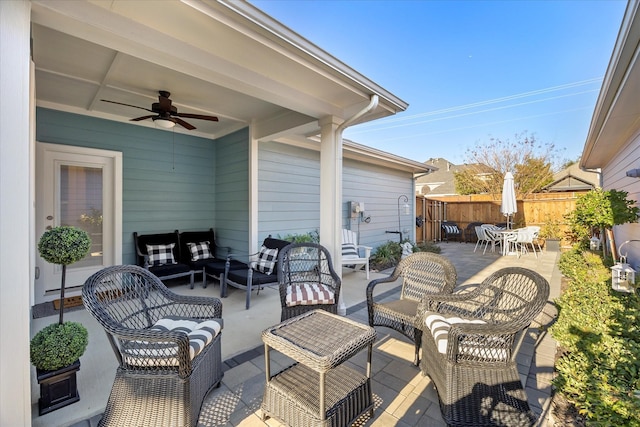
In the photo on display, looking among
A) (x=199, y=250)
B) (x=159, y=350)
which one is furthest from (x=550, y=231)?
(x=159, y=350)

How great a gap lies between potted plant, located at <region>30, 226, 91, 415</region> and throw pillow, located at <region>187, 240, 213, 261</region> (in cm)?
310

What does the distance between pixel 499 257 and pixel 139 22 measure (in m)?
9.01

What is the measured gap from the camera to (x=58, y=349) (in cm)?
188

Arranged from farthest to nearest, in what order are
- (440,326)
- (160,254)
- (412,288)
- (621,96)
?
(160,254) < (621,96) < (412,288) < (440,326)

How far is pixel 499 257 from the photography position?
26.2ft

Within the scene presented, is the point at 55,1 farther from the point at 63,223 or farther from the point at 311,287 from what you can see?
the point at 63,223

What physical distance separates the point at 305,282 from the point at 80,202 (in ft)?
12.2

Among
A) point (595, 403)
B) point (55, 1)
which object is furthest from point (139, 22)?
point (595, 403)

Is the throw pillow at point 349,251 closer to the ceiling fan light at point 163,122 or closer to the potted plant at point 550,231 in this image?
the ceiling fan light at point 163,122

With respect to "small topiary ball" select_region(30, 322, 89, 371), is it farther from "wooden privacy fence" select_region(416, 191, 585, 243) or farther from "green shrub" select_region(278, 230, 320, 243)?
"wooden privacy fence" select_region(416, 191, 585, 243)

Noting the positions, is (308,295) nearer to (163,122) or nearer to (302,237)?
(302,237)

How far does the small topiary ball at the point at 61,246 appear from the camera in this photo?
1880mm

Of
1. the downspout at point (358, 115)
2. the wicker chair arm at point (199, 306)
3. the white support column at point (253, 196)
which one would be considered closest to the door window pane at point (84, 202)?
the white support column at point (253, 196)

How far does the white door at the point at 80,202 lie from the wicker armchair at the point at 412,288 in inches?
165
